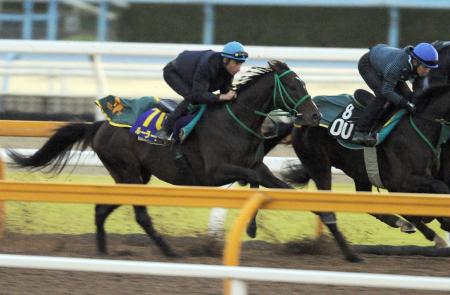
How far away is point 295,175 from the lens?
691cm

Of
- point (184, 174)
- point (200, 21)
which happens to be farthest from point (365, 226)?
point (200, 21)

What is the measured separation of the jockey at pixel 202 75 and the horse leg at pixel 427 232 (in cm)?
142

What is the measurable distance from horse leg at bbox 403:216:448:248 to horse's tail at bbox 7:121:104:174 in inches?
87.2

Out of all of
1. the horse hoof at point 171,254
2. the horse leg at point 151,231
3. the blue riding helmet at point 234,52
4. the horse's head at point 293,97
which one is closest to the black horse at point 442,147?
the horse's head at point 293,97

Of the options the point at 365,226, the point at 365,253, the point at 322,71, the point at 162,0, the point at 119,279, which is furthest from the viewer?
the point at 162,0

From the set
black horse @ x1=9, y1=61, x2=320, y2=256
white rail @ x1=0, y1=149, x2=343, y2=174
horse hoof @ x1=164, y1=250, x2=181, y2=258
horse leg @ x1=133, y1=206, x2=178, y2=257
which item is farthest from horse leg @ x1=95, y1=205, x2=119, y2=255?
white rail @ x1=0, y1=149, x2=343, y2=174

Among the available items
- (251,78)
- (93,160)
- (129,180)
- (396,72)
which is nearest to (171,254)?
(129,180)

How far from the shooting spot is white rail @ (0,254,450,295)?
3.15 meters

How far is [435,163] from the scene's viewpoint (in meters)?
6.17

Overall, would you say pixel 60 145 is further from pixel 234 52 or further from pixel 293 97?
pixel 293 97

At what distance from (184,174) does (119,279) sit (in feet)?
5.26

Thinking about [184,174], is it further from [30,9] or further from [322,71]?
[30,9]

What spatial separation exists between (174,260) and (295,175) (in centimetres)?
154

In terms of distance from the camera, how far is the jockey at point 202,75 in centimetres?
600
